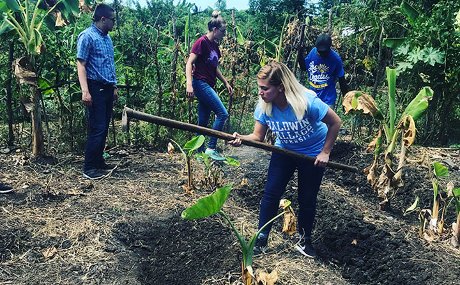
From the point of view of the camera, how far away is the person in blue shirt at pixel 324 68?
597 cm

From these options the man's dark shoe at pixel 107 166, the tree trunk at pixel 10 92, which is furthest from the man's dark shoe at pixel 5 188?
the tree trunk at pixel 10 92

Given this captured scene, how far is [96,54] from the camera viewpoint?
5141mm

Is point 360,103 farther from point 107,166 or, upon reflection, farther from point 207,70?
point 107,166

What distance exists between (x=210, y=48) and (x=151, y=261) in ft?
9.27

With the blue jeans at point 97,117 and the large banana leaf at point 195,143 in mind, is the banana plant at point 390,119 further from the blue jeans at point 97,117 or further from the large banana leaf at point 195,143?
the blue jeans at point 97,117

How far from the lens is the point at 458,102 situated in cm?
775

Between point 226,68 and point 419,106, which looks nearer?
point 419,106

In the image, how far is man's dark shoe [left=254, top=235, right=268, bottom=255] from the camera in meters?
4.07

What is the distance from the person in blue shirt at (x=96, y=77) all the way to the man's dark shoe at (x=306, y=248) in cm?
250

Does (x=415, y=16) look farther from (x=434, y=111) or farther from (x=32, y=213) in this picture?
(x=32, y=213)

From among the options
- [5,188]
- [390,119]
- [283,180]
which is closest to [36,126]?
Answer: [5,188]

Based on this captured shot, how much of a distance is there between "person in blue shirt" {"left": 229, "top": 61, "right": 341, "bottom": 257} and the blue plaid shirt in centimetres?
204

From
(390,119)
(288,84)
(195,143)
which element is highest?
(288,84)

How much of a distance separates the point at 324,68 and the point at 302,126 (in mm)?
2597
